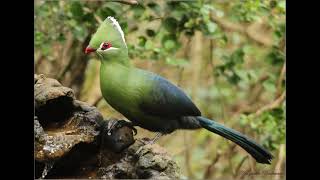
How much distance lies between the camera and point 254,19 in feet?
A: 11.4

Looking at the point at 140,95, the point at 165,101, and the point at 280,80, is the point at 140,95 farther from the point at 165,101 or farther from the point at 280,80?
the point at 280,80

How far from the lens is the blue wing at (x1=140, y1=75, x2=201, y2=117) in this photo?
228 centimetres

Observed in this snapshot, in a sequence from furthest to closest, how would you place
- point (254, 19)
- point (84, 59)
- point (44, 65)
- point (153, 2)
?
point (44, 65) → point (84, 59) → point (254, 19) → point (153, 2)

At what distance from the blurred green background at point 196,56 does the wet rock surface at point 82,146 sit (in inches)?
20.7

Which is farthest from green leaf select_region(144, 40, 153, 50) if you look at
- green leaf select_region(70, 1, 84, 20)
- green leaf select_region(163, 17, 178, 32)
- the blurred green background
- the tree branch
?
the tree branch

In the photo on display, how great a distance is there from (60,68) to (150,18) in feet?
2.60

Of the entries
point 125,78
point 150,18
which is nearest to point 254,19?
point 150,18

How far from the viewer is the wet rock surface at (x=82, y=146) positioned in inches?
88.7

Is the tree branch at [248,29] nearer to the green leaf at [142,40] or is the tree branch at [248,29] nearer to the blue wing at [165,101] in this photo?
the green leaf at [142,40]

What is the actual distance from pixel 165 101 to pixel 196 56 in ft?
8.08

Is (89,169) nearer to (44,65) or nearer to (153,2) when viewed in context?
(153,2)

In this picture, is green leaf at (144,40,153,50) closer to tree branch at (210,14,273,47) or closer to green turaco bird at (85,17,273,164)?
green turaco bird at (85,17,273,164)

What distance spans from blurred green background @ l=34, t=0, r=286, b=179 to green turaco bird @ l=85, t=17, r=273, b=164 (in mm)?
417

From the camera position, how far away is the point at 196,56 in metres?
4.72
